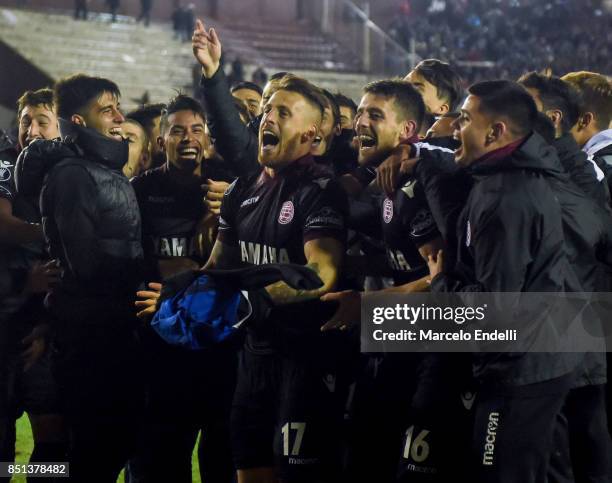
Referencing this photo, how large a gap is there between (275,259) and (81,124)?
119 cm

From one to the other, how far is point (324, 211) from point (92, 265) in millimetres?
1125

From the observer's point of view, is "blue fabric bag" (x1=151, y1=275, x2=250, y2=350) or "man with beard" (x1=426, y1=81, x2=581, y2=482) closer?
"man with beard" (x1=426, y1=81, x2=581, y2=482)

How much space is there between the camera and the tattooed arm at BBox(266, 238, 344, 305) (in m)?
3.78

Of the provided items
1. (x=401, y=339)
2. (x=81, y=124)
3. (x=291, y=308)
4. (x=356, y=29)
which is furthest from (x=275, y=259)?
(x=356, y=29)

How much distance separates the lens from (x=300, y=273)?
144 inches

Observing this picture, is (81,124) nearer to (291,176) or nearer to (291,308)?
(291,176)

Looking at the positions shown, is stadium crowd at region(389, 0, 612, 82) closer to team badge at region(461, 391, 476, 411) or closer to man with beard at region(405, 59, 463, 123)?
man with beard at region(405, 59, 463, 123)

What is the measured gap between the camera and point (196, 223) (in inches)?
177

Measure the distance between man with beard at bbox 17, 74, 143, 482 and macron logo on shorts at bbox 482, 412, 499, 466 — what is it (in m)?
1.78

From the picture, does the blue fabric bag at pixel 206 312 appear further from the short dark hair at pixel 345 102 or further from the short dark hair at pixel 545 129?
the short dark hair at pixel 345 102

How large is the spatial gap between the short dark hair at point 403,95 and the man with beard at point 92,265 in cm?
125

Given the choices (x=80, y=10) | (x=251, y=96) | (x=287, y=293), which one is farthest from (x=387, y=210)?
(x=80, y=10)

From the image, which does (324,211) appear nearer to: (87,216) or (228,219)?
(228,219)

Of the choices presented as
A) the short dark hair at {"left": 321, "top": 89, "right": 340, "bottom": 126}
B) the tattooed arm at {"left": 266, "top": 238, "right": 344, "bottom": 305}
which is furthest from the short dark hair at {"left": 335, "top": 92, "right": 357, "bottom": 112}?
the tattooed arm at {"left": 266, "top": 238, "right": 344, "bottom": 305}
